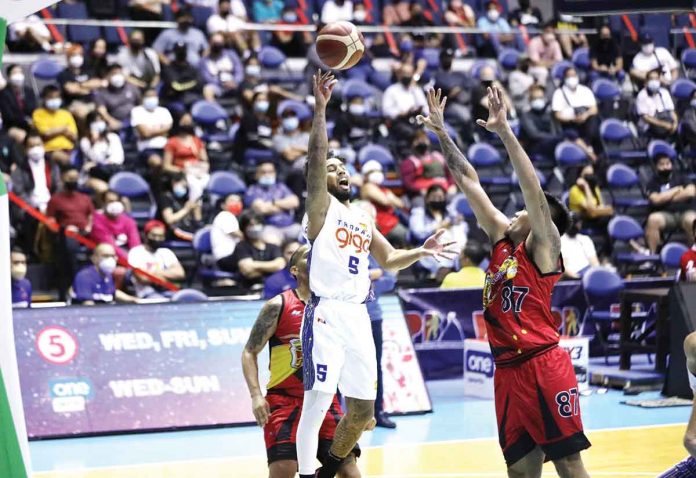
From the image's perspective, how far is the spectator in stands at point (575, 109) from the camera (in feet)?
65.5

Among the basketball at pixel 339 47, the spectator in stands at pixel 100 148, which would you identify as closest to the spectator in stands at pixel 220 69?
the spectator in stands at pixel 100 148

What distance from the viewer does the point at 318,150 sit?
22.6 ft

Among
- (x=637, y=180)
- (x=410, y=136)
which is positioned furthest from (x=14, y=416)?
(x=637, y=180)

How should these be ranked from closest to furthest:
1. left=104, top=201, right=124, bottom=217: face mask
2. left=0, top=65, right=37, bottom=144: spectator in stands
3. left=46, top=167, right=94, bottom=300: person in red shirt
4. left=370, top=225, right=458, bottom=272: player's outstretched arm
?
left=370, top=225, right=458, bottom=272: player's outstretched arm → left=46, top=167, right=94, bottom=300: person in red shirt → left=104, top=201, right=124, bottom=217: face mask → left=0, top=65, right=37, bottom=144: spectator in stands

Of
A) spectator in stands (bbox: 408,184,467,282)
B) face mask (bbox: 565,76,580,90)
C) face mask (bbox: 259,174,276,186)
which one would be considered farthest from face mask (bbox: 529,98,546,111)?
face mask (bbox: 259,174,276,186)

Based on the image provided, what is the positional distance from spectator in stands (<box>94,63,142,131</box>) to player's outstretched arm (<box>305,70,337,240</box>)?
32.9 ft

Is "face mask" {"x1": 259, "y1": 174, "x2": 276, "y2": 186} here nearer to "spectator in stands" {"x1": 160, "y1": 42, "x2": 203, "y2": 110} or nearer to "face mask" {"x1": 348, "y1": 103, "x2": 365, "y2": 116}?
"spectator in stands" {"x1": 160, "y1": 42, "x2": 203, "y2": 110}

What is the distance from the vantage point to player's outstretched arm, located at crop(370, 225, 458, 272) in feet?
25.0

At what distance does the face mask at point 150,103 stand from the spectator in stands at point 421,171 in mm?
3487

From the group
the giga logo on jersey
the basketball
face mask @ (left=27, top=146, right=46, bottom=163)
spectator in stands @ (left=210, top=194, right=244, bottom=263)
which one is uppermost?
the basketball

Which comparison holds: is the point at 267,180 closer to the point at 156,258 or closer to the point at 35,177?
the point at 156,258

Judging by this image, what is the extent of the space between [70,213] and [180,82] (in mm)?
3665

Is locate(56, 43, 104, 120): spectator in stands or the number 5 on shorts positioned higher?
locate(56, 43, 104, 120): spectator in stands

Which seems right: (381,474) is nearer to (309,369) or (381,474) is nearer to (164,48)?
(309,369)
